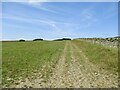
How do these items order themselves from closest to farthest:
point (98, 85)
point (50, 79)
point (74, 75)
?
point (98, 85) < point (50, 79) < point (74, 75)

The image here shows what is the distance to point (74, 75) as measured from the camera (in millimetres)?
16094

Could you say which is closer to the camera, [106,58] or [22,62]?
[22,62]

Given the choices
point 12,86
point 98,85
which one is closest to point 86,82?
point 98,85

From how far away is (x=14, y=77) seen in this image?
51.1 ft

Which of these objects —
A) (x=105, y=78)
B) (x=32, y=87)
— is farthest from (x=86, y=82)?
(x=32, y=87)

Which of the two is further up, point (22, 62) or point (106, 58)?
point (106, 58)

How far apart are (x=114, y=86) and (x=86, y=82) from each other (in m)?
1.68

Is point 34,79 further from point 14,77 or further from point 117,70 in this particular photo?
point 117,70

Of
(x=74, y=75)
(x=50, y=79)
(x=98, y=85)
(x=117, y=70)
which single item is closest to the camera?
(x=98, y=85)

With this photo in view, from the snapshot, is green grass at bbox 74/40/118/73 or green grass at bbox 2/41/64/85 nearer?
green grass at bbox 2/41/64/85

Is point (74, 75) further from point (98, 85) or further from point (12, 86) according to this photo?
point (12, 86)

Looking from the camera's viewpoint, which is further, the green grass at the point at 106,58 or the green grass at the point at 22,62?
the green grass at the point at 106,58

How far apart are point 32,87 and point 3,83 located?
→ 2140 mm

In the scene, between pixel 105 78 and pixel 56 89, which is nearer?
pixel 56 89
